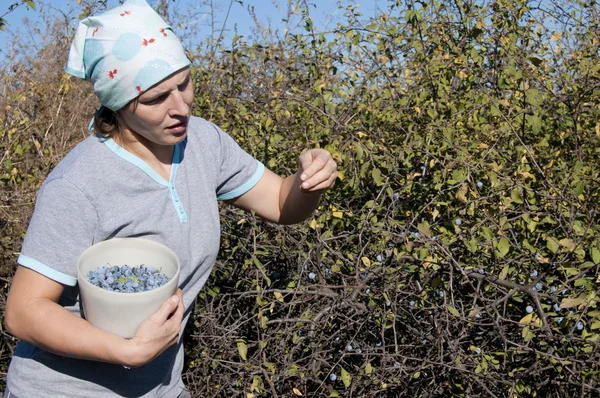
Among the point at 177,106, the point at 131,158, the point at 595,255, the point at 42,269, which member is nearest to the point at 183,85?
the point at 177,106

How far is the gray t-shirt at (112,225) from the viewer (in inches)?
46.6

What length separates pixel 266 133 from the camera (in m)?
2.44

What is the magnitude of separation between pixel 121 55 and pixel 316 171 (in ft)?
1.38

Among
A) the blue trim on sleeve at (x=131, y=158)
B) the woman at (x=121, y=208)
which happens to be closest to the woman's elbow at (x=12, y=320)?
the woman at (x=121, y=208)

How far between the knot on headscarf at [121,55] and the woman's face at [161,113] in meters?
0.02

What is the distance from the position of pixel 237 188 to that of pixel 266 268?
886 millimetres

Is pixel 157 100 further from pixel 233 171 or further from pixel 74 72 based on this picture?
pixel 233 171

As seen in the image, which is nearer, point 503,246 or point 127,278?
point 127,278

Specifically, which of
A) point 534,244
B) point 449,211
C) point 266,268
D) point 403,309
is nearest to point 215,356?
point 266,268

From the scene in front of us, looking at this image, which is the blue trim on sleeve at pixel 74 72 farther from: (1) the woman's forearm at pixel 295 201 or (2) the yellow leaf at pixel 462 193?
(2) the yellow leaf at pixel 462 193

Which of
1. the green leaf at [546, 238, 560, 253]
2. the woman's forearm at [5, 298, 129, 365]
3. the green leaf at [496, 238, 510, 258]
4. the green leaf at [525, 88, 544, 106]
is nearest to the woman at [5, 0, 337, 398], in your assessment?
the woman's forearm at [5, 298, 129, 365]

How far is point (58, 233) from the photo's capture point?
1.18 m

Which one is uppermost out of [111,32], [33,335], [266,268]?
[111,32]

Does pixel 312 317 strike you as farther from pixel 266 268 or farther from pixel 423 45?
pixel 423 45
